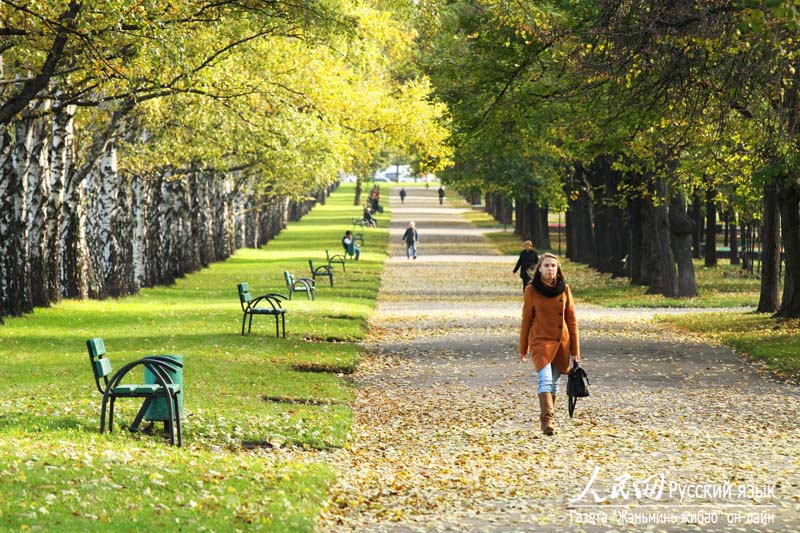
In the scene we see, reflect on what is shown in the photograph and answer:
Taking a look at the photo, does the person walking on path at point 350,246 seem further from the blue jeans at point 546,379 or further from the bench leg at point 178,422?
the bench leg at point 178,422

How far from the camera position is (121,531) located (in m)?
8.41

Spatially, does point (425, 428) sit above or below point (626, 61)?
below

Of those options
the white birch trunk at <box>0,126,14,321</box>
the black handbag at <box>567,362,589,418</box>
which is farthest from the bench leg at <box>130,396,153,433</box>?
the white birch trunk at <box>0,126,14,321</box>

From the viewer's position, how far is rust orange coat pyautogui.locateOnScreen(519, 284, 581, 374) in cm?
1311

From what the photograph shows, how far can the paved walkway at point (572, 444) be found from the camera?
973cm

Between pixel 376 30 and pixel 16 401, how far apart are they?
1915cm

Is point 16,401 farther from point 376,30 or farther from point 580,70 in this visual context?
point 376,30

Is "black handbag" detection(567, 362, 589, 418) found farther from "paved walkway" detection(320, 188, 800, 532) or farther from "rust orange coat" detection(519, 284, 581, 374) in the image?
"paved walkway" detection(320, 188, 800, 532)

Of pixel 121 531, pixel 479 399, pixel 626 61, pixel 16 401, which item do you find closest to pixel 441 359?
pixel 479 399

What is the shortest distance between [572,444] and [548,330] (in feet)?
3.57

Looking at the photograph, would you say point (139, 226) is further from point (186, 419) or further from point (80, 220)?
point (186, 419)

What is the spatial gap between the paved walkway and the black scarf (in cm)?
139

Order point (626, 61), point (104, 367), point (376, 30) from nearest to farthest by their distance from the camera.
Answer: point (104, 367) < point (626, 61) < point (376, 30)

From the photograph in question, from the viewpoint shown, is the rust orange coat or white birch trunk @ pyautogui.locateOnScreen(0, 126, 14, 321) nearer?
the rust orange coat
